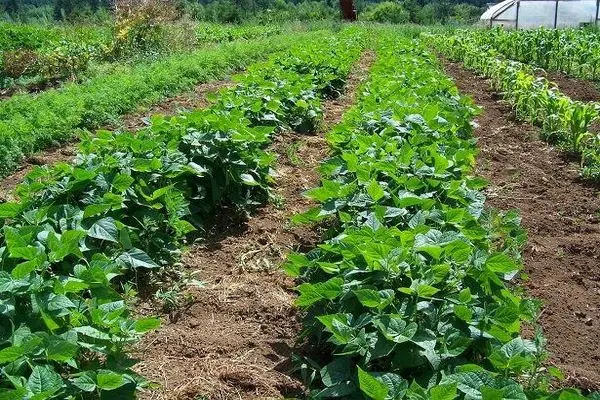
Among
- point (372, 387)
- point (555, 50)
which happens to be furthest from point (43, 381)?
point (555, 50)

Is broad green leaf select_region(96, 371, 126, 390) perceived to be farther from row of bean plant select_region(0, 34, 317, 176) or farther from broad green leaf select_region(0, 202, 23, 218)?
row of bean plant select_region(0, 34, 317, 176)

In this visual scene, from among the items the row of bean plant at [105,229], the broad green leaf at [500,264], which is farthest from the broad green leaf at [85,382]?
the broad green leaf at [500,264]

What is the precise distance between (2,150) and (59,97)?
2.62 metres

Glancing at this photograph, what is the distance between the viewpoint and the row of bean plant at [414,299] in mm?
2525

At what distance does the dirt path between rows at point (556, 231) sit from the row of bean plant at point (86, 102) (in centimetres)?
510

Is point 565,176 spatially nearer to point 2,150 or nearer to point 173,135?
point 173,135

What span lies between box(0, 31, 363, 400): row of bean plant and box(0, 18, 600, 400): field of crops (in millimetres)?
13

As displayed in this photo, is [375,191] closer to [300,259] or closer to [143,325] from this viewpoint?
[300,259]

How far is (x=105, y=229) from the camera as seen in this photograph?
3.59 m

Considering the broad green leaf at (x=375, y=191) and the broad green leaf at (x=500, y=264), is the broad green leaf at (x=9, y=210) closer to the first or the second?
the broad green leaf at (x=375, y=191)

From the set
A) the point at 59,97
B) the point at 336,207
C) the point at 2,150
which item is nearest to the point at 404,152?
the point at 336,207

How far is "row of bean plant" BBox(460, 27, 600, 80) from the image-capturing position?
47.8 feet

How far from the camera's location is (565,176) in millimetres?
6488

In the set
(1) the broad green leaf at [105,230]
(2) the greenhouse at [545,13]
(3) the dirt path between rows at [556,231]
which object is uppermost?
(1) the broad green leaf at [105,230]
